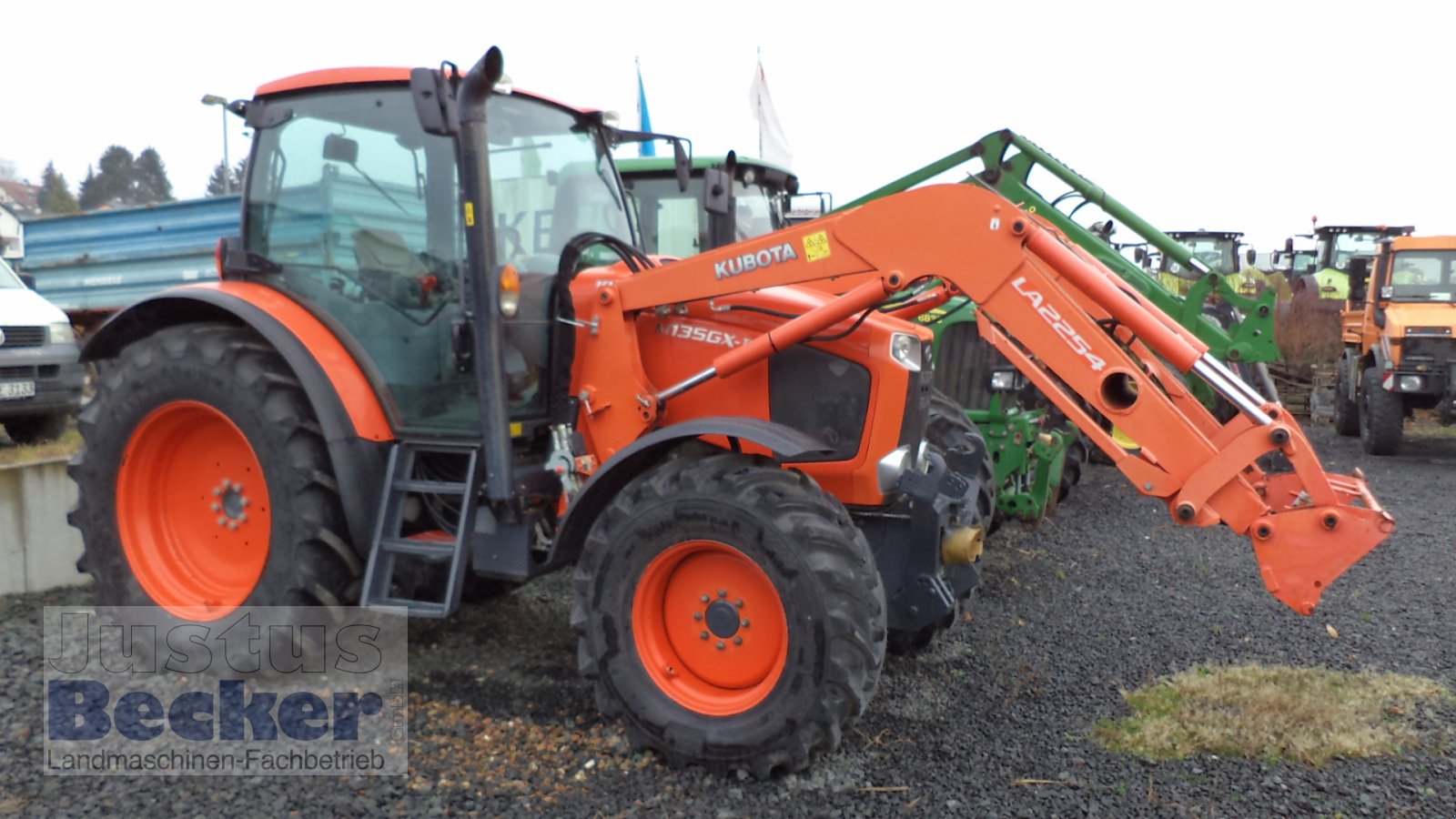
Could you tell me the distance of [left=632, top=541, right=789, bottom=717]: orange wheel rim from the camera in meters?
3.35

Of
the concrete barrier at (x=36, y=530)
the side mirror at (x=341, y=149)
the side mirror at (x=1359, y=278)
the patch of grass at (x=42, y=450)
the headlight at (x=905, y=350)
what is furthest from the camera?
the side mirror at (x=1359, y=278)

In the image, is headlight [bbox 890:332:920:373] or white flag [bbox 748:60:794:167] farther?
white flag [bbox 748:60:794:167]

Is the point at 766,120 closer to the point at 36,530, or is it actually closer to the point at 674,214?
the point at 674,214

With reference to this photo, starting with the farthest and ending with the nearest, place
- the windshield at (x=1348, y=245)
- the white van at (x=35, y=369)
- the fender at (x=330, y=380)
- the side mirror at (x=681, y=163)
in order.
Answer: the windshield at (x=1348, y=245), the white van at (x=35, y=369), the side mirror at (x=681, y=163), the fender at (x=330, y=380)

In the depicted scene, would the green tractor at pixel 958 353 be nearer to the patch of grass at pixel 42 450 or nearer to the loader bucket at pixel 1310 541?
the loader bucket at pixel 1310 541

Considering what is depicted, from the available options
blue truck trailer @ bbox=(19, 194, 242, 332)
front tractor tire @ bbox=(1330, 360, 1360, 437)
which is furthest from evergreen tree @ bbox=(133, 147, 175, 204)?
front tractor tire @ bbox=(1330, 360, 1360, 437)

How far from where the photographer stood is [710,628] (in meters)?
3.41

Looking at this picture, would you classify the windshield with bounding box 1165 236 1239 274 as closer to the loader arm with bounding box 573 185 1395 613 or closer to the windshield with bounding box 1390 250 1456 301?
the windshield with bounding box 1390 250 1456 301

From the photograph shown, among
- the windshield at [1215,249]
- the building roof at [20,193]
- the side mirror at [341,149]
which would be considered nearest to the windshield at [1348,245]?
the windshield at [1215,249]

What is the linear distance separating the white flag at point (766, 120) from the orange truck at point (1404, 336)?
25.7ft

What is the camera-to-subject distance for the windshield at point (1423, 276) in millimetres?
10492

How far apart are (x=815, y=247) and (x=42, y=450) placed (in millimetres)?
5682

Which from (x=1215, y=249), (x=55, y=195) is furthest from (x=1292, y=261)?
(x=55, y=195)

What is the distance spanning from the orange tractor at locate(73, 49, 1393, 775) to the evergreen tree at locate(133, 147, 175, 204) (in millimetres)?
64803
